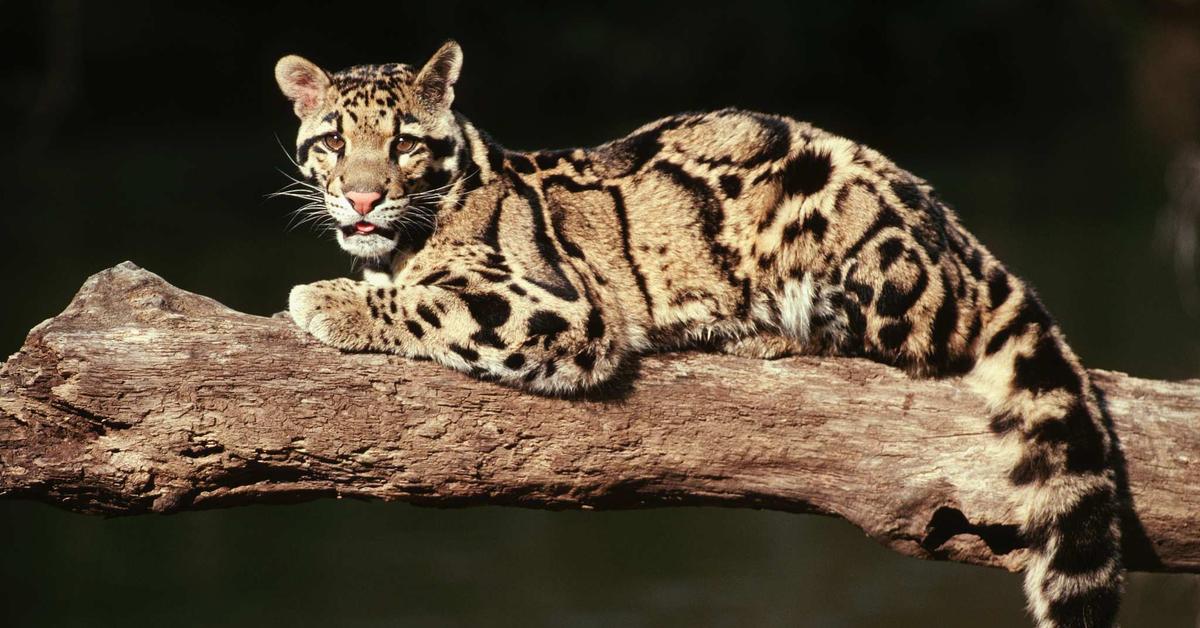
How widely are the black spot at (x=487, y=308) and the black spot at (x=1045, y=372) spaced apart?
6.02ft

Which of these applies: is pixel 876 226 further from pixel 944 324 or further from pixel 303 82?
pixel 303 82

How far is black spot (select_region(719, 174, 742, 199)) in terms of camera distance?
5.32m

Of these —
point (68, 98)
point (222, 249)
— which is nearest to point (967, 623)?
point (222, 249)

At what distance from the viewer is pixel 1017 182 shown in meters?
22.7

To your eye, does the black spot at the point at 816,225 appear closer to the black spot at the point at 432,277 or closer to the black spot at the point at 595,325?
the black spot at the point at 595,325

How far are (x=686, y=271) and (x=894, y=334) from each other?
2.68ft

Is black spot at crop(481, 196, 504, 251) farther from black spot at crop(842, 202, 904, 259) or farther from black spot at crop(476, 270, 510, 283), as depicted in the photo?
black spot at crop(842, 202, 904, 259)

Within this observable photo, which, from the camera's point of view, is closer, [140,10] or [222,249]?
[222,249]

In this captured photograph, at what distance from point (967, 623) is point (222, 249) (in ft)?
37.0

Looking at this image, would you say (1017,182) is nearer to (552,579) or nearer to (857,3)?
(857,3)

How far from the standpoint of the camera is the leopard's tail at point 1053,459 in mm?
4574

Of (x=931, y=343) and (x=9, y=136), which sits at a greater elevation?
(x=9, y=136)

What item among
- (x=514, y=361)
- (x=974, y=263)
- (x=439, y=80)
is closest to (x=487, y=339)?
(x=514, y=361)

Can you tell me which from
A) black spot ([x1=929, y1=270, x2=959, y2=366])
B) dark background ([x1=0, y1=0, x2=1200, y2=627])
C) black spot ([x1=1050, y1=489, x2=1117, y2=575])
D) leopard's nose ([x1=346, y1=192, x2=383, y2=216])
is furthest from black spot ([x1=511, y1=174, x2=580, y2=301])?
Result: dark background ([x1=0, y1=0, x2=1200, y2=627])
